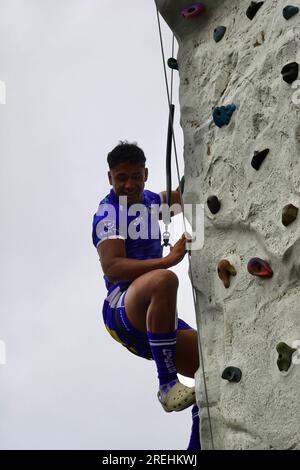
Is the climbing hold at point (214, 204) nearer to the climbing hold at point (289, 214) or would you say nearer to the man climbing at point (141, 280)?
the man climbing at point (141, 280)

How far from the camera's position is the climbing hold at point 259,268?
4422mm

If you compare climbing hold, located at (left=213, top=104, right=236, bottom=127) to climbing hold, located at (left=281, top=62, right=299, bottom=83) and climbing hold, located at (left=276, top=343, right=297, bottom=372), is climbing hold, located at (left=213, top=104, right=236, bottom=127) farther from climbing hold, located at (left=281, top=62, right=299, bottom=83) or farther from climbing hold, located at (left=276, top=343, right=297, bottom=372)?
climbing hold, located at (left=276, top=343, right=297, bottom=372)

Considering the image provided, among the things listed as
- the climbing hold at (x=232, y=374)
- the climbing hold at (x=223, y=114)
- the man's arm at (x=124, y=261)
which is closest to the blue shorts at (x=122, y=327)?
the man's arm at (x=124, y=261)

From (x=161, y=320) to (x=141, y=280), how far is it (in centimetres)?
22

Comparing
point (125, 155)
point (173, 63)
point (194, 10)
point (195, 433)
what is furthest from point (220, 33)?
point (195, 433)

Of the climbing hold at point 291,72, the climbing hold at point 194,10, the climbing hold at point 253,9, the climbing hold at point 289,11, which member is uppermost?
the climbing hold at point 194,10

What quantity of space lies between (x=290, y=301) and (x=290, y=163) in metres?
0.60

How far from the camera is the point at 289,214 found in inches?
172

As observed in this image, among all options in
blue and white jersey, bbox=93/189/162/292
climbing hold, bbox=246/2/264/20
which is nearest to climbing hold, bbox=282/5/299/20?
climbing hold, bbox=246/2/264/20

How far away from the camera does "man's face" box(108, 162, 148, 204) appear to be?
5.36 m

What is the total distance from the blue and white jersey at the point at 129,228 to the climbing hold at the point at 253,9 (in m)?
1.11

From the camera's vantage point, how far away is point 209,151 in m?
4.96

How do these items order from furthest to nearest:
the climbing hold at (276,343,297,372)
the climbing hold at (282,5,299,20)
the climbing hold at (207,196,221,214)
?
the climbing hold at (207,196,221,214) < the climbing hold at (282,5,299,20) < the climbing hold at (276,343,297,372)
